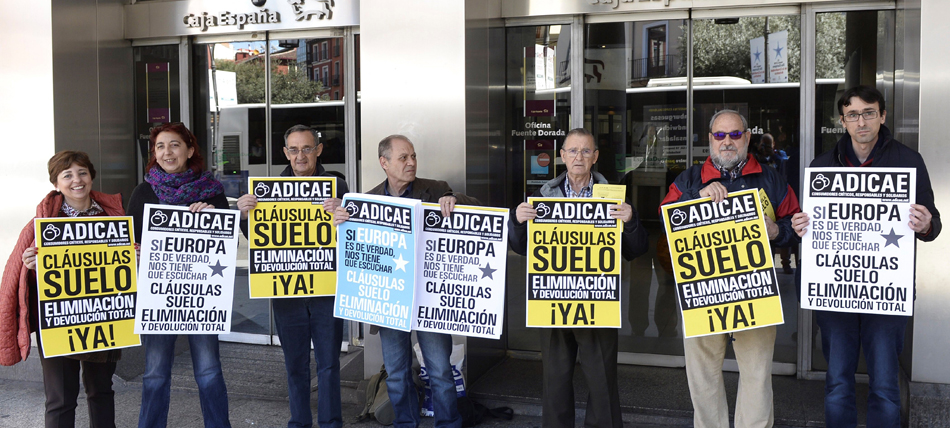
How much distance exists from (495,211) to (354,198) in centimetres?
82

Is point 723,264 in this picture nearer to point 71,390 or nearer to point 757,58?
point 757,58

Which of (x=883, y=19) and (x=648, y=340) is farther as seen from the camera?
(x=648, y=340)

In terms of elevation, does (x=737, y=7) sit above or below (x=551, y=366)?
above

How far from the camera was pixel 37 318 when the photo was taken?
14.3ft

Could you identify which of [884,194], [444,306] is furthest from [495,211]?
[884,194]

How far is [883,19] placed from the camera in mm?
5734

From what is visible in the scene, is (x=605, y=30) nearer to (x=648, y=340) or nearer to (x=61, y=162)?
(x=648, y=340)

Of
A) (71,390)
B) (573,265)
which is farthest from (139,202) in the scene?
(573,265)

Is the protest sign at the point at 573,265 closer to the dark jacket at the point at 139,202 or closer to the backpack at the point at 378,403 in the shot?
the backpack at the point at 378,403

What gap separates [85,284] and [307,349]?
129 cm

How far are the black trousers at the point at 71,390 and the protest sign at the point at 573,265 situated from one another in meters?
2.46

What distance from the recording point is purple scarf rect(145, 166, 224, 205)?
14.8 feet

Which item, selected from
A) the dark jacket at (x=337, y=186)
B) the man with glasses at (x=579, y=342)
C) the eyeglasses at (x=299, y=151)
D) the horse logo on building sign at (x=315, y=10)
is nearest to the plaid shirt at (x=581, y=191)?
the man with glasses at (x=579, y=342)

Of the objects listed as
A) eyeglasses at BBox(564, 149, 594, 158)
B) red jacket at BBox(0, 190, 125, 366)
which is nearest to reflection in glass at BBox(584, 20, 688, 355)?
eyeglasses at BBox(564, 149, 594, 158)
